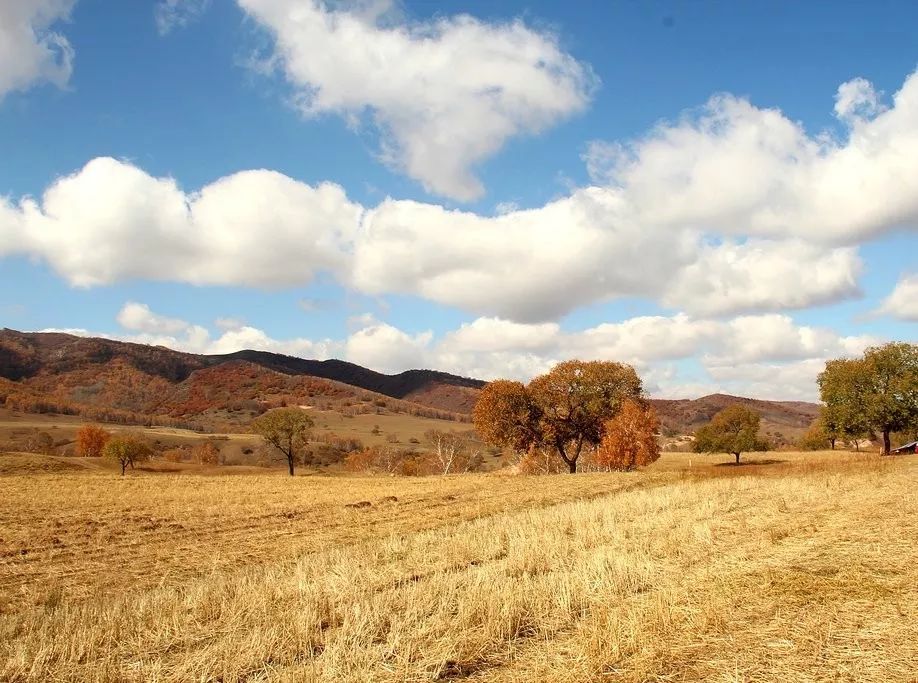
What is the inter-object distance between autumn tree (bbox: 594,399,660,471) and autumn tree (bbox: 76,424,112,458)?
104682 millimetres

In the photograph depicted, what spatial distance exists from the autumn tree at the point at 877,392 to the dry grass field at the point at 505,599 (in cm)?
4586

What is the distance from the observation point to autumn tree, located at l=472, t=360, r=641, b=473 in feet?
212

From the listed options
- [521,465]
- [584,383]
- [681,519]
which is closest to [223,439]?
[521,465]

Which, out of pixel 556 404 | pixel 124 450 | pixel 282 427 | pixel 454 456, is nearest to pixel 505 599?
pixel 556 404

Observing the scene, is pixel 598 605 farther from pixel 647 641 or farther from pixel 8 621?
pixel 8 621

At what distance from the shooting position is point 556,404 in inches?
2574

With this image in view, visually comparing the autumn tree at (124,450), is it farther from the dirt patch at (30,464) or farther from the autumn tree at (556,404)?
the autumn tree at (556,404)

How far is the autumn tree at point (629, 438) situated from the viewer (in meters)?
65.5

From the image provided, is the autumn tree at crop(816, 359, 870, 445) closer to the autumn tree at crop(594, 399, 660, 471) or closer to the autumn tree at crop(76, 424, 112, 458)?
the autumn tree at crop(594, 399, 660, 471)

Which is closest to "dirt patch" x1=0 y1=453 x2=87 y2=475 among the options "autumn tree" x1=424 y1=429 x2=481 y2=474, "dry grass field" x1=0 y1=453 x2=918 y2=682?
"dry grass field" x1=0 y1=453 x2=918 y2=682

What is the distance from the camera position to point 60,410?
188 metres

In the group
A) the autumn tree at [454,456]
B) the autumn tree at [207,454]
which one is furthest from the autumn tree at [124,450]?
the autumn tree at [454,456]

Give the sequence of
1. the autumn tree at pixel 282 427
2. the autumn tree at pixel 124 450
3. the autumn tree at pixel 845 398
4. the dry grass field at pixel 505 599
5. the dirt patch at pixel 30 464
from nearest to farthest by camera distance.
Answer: the dry grass field at pixel 505 599
the dirt patch at pixel 30 464
the autumn tree at pixel 845 398
the autumn tree at pixel 124 450
the autumn tree at pixel 282 427

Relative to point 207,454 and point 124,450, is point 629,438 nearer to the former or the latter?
point 124,450
